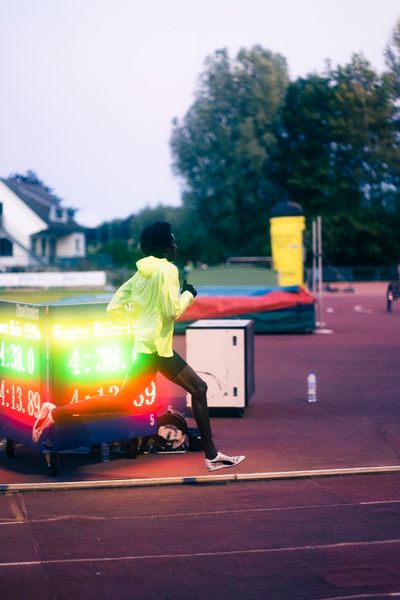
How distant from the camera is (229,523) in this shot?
7098 mm

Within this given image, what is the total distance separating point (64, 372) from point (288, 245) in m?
29.4

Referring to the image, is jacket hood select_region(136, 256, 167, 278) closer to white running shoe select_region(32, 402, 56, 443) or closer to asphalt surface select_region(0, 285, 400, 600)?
white running shoe select_region(32, 402, 56, 443)

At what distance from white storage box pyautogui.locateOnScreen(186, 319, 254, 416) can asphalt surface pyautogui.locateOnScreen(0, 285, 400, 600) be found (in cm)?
28

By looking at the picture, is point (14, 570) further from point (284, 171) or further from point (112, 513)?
point (284, 171)

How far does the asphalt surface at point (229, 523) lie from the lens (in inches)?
225

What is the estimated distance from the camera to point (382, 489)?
319 inches

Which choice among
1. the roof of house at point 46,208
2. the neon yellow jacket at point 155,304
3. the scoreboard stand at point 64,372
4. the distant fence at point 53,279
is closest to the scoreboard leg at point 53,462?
the scoreboard stand at point 64,372

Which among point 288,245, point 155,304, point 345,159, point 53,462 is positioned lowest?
point 53,462

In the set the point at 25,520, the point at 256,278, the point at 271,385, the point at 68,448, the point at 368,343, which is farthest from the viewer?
the point at 256,278

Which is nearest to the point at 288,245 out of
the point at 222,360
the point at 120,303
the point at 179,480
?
the point at 222,360

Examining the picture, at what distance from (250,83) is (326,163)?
28.8 feet

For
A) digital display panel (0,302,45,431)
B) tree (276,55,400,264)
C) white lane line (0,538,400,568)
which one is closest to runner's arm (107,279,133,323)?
digital display panel (0,302,45,431)

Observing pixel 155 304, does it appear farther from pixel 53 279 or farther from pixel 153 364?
pixel 53 279

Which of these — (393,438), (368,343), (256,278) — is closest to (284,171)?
(256,278)
